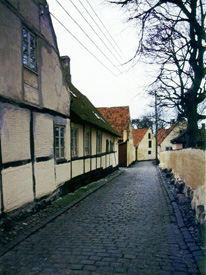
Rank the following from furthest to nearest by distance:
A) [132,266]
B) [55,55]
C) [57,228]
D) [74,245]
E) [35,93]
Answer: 1. [55,55]
2. [35,93]
3. [57,228]
4. [74,245]
5. [132,266]

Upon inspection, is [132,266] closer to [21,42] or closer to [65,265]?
[65,265]

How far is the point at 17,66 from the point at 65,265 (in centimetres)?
480

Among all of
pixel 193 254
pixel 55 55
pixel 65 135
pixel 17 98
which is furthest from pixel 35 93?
pixel 193 254

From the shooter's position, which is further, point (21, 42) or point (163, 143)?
point (163, 143)

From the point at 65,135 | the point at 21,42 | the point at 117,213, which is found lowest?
the point at 117,213

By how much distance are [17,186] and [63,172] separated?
3350mm

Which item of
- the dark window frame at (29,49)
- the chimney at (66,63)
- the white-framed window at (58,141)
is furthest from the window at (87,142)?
the dark window frame at (29,49)

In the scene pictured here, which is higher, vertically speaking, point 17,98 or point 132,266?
point 17,98

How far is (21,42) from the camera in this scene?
651 cm

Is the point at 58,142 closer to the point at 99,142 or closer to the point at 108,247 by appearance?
the point at 108,247

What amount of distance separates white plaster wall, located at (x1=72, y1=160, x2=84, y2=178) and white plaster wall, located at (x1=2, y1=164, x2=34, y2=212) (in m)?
3.77

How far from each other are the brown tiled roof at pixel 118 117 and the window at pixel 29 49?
22.2 metres

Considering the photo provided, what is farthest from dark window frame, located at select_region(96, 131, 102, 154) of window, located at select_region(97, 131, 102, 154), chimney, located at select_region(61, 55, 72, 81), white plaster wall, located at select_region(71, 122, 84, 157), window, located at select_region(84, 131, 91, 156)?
chimney, located at select_region(61, 55, 72, 81)

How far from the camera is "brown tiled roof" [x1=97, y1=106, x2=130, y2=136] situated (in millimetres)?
29500
